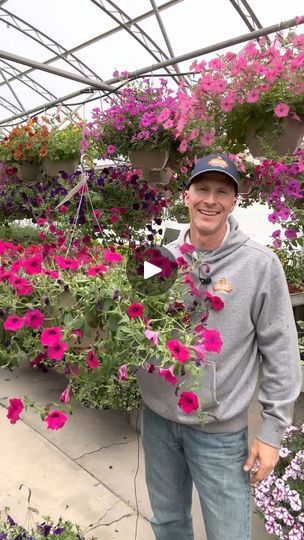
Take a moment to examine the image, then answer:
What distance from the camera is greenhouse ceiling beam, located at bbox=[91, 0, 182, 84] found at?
17.1 feet

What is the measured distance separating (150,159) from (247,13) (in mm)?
3383

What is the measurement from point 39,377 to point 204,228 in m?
2.46

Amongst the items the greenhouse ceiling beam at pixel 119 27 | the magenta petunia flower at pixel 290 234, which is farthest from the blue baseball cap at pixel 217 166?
the greenhouse ceiling beam at pixel 119 27

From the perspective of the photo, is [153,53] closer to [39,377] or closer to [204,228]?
[39,377]

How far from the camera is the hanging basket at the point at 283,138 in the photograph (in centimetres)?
130

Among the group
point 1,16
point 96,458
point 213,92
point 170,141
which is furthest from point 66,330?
point 1,16

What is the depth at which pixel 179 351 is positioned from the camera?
0.83 metres

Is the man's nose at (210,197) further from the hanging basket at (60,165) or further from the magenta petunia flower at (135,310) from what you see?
the hanging basket at (60,165)

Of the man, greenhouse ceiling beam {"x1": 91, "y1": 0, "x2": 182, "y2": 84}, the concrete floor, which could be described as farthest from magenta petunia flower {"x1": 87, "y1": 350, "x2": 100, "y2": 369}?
greenhouse ceiling beam {"x1": 91, "y1": 0, "x2": 182, "y2": 84}

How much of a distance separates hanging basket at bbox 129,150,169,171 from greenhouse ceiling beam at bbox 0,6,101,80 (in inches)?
212

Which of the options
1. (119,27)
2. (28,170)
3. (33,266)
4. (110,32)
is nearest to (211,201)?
(33,266)

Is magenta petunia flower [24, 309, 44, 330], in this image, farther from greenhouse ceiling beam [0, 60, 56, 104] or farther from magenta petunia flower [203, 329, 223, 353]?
greenhouse ceiling beam [0, 60, 56, 104]

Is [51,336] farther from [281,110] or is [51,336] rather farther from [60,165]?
[60,165]

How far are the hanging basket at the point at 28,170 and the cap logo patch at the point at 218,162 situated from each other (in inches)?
70.7
